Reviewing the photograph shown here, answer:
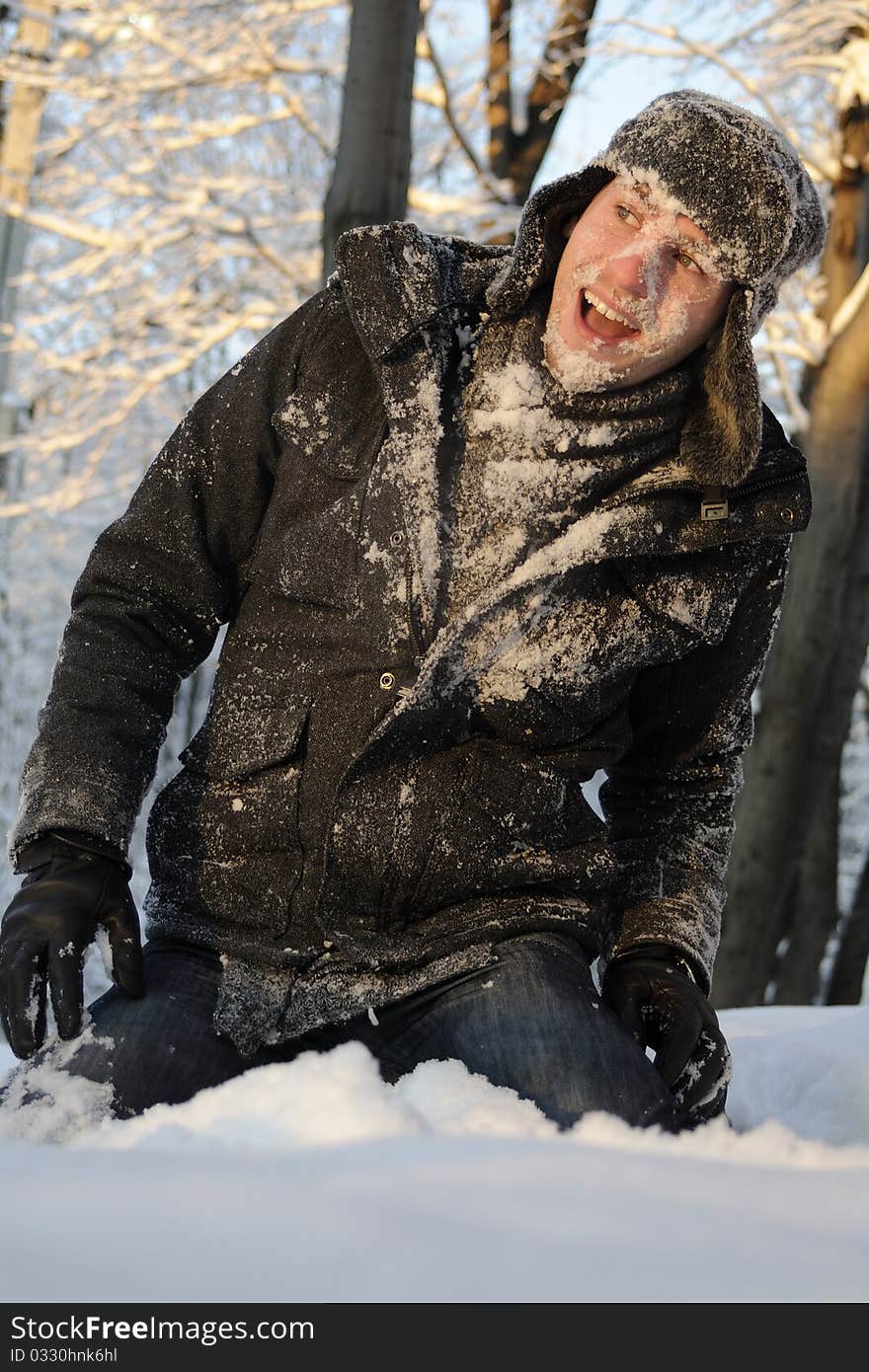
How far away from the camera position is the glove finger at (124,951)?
224cm

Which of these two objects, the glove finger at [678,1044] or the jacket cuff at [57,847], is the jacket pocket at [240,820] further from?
the glove finger at [678,1044]

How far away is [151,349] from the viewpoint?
976 cm

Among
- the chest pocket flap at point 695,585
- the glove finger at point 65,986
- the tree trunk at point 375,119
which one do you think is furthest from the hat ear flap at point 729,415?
the tree trunk at point 375,119

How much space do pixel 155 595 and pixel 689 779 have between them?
103 cm

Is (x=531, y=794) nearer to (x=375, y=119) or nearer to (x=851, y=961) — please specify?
(x=375, y=119)

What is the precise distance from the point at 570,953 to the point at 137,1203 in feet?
3.82

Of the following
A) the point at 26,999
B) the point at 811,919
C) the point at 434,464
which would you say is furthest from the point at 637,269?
the point at 811,919

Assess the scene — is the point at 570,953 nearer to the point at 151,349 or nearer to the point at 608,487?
the point at 608,487

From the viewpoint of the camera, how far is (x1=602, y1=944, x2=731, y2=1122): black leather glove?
2445 millimetres

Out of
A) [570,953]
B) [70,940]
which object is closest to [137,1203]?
[70,940]

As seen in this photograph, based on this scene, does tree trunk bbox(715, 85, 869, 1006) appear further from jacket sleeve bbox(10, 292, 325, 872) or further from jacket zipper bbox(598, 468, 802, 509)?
jacket sleeve bbox(10, 292, 325, 872)

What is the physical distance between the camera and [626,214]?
2439mm

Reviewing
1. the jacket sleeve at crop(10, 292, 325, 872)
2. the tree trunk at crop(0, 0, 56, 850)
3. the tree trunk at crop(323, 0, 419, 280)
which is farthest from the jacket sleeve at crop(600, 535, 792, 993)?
the tree trunk at crop(0, 0, 56, 850)

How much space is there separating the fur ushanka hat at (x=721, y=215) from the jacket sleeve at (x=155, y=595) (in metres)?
0.46
